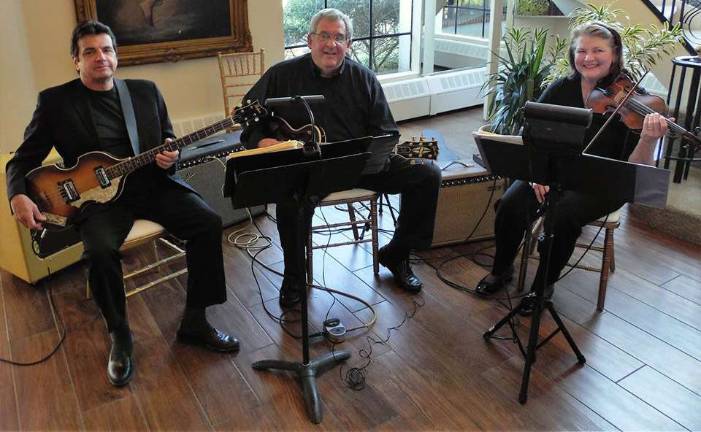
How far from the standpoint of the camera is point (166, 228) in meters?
2.45

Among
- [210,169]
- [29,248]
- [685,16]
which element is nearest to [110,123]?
[29,248]

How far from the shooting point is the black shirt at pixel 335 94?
274cm

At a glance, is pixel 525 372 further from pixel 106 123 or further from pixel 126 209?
pixel 106 123

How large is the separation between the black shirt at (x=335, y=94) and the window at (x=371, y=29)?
6.99 ft

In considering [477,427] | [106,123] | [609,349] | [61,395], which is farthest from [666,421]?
[106,123]

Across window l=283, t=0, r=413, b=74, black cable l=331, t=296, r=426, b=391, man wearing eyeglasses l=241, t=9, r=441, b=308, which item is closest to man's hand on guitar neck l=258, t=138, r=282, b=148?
man wearing eyeglasses l=241, t=9, r=441, b=308

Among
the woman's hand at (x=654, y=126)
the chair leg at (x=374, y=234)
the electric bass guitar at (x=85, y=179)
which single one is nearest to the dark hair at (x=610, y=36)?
the woman's hand at (x=654, y=126)

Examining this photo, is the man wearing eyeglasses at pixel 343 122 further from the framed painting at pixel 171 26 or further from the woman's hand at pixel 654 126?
the framed painting at pixel 171 26

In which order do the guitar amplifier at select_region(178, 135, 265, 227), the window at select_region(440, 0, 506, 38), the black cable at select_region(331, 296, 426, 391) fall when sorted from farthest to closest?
the window at select_region(440, 0, 506, 38) < the guitar amplifier at select_region(178, 135, 265, 227) < the black cable at select_region(331, 296, 426, 391)

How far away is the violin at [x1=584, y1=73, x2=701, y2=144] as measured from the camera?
2381 mm

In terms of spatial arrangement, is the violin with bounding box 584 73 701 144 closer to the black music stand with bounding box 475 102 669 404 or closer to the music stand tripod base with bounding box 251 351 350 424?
the black music stand with bounding box 475 102 669 404

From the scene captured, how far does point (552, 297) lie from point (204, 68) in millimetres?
2655

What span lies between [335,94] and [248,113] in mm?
503

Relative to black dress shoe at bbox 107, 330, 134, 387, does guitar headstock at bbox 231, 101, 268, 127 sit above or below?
above
